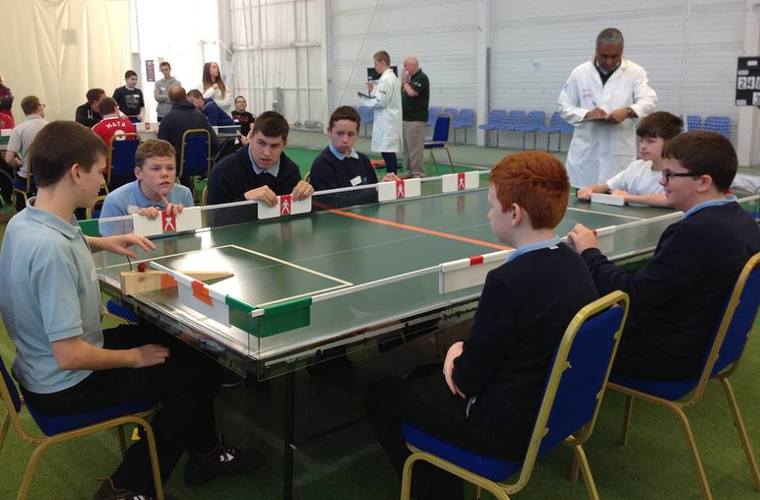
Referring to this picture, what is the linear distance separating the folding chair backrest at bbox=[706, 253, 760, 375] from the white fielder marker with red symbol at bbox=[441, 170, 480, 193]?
6.06 feet

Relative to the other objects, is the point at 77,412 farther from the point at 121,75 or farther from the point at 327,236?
the point at 121,75

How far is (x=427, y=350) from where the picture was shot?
3.16m

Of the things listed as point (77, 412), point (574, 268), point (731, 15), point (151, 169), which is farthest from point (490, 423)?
point (731, 15)

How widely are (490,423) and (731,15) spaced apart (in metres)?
7.97

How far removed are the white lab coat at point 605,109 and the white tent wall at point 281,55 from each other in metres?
9.98

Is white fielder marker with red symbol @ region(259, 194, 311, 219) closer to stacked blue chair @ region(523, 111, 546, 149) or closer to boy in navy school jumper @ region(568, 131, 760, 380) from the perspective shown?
boy in navy school jumper @ region(568, 131, 760, 380)

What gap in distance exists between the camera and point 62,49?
1122 centimetres

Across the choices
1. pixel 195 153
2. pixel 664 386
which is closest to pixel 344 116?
pixel 664 386

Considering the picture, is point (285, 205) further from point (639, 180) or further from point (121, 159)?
point (121, 159)

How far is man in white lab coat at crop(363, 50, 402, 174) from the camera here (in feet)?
26.6

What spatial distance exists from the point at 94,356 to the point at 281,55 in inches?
549

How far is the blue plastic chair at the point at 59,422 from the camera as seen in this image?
183cm

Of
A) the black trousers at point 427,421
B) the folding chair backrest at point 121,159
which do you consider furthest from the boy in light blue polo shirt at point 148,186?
the folding chair backrest at point 121,159

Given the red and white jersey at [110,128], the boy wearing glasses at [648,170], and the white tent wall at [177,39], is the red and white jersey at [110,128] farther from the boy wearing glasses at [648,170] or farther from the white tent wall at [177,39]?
the white tent wall at [177,39]
